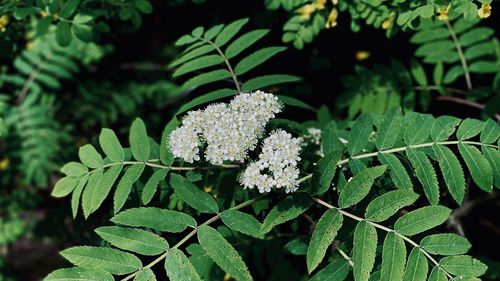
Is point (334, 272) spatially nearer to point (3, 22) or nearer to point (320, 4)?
point (320, 4)

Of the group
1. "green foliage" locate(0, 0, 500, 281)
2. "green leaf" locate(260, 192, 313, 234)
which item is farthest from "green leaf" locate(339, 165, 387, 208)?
"green leaf" locate(260, 192, 313, 234)

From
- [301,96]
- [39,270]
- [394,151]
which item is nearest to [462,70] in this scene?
[301,96]

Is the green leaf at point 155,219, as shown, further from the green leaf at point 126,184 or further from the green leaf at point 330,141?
the green leaf at point 330,141

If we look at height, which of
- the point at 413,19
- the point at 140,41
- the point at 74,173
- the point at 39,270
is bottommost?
the point at 39,270

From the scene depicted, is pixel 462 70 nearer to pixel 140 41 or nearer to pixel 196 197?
pixel 196 197

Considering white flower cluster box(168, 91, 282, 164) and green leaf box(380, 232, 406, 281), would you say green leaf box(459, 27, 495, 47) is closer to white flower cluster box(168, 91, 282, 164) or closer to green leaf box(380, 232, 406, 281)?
white flower cluster box(168, 91, 282, 164)

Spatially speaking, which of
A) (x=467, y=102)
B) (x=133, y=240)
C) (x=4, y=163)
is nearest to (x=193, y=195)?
(x=133, y=240)
